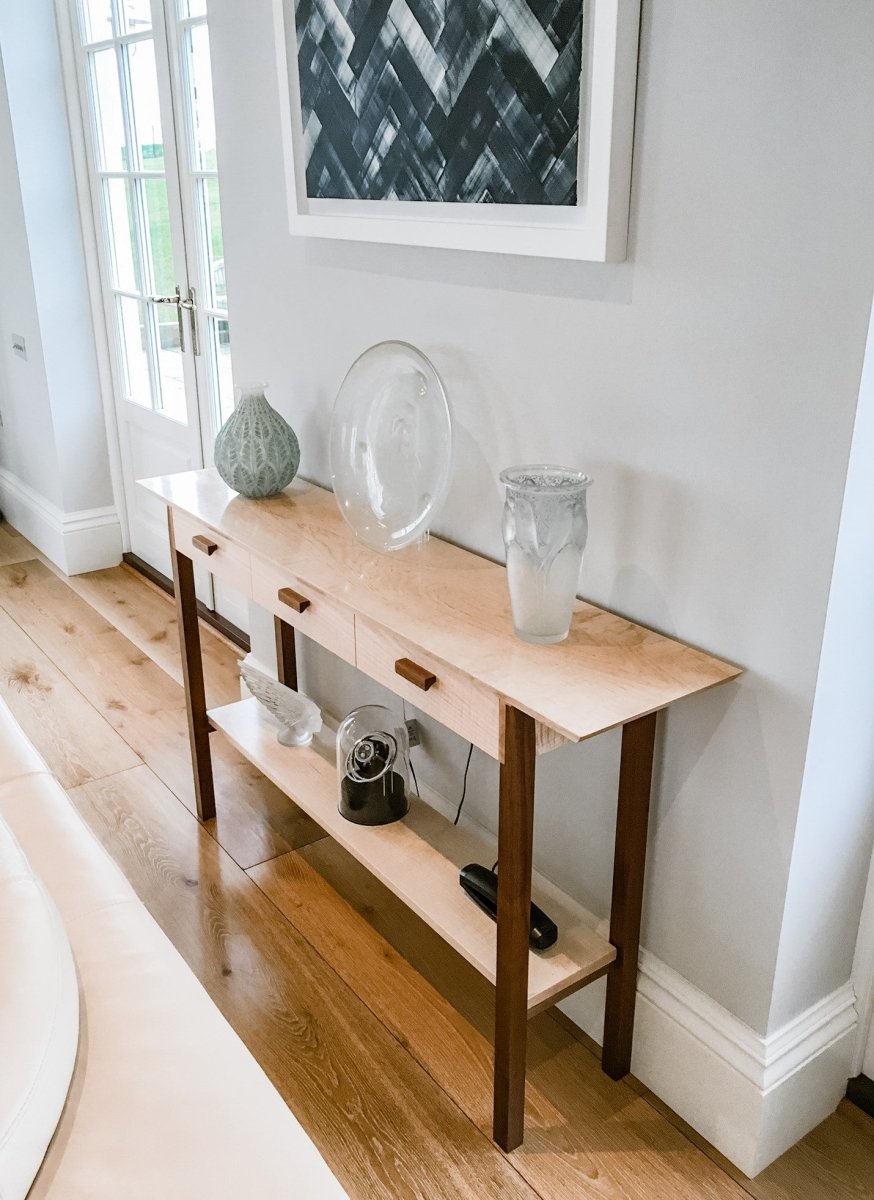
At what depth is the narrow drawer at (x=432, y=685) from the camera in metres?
1.36

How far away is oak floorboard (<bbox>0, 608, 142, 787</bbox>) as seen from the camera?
2.62 metres

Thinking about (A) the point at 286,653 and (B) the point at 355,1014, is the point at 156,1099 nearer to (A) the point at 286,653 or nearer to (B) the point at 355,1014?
(B) the point at 355,1014

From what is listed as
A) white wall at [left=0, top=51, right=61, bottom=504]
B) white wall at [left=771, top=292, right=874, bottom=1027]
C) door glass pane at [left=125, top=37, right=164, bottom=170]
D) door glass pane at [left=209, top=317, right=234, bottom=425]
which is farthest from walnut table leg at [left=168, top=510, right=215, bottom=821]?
white wall at [left=0, top=51, right=61, bottom=504]

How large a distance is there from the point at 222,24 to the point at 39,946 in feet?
6.39

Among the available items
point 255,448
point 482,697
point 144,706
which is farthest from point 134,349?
point 482,697

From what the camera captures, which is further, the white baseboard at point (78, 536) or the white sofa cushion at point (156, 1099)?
the white baseboard at point (78, 536)

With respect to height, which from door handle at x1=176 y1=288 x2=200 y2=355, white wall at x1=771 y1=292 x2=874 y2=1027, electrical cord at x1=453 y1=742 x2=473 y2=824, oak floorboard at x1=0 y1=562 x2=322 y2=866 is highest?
door handle at x1=176 y1=288 x2=200 y2=355

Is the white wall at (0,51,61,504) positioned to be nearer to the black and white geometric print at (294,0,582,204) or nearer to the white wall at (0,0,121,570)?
the white wall at (0,0,121,570)

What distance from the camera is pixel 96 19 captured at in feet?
10.7

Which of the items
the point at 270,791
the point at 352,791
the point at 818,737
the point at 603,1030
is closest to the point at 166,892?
the point at 270,791

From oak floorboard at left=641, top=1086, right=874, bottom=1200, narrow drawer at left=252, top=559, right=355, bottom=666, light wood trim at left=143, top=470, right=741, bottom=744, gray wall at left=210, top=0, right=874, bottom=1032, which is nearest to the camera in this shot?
gray wall at left=210, top=0, right=874, bottom=1032

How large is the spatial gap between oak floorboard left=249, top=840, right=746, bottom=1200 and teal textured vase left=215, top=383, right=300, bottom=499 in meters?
0.82

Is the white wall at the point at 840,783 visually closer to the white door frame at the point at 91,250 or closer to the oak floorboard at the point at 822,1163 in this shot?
the oak floorboard at the point at 822,1163

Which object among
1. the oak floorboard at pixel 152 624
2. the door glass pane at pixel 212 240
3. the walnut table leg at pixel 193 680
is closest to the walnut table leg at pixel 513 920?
the walnut table leg at pixel 193 680
